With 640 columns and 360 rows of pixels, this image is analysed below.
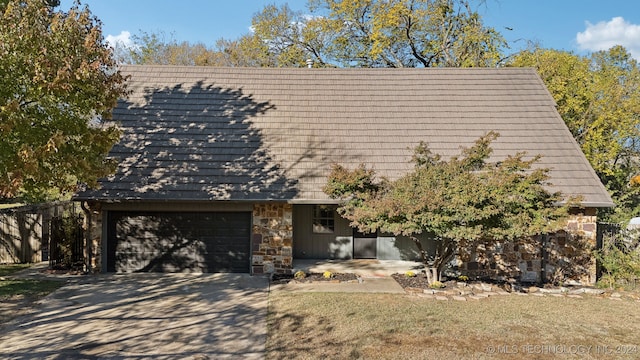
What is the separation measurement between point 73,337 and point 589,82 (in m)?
21.1

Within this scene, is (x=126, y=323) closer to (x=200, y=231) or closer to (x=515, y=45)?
(x=200, y=231)

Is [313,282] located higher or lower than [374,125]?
lower

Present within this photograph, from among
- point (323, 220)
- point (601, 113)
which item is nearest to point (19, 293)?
point (323, 220)

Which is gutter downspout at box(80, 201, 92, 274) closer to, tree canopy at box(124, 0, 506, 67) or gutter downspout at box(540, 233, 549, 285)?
gutter downspout at box(540, 233, 549, 285)

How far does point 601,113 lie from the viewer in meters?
18.1

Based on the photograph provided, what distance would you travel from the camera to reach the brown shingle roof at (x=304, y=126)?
11.5 m

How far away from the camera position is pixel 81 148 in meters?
8.55

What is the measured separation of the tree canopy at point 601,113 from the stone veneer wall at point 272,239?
14.0 m

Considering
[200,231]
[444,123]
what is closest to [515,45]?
[444,123]

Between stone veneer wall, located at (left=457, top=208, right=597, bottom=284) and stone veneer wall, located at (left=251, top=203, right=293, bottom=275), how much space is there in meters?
4.76

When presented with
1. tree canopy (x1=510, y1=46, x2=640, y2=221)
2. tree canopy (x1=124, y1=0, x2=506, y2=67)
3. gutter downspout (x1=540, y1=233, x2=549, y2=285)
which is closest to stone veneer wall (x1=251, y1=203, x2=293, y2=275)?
gutter downspout (x1=540, y1=233, x2=549, y2=285)

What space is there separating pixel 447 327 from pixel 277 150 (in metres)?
6.92

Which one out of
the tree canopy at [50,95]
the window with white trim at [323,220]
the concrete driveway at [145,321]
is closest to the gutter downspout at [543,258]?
the window with white trim at [323,220]

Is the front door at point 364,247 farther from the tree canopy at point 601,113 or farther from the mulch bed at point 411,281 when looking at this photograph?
the tree canopy at point 601,113
